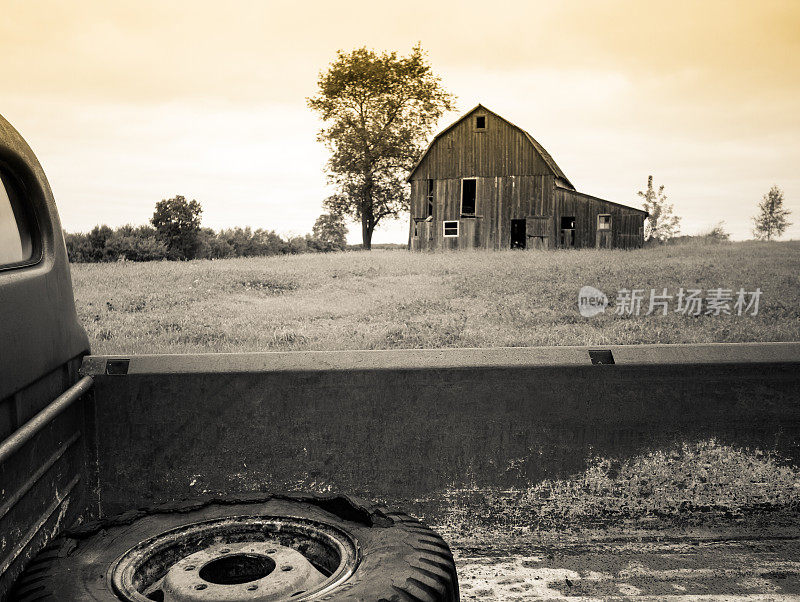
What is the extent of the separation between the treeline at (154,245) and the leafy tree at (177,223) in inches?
5.1


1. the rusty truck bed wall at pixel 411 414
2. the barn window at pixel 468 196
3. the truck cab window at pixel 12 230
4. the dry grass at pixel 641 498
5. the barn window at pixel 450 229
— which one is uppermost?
the barn window at pixel 468 196

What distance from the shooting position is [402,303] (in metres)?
11.0

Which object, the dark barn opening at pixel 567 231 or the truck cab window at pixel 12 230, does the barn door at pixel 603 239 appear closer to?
the dark barn opening at pixel 567 231

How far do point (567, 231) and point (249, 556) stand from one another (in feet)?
85.5

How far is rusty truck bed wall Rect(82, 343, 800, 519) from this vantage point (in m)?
2.34

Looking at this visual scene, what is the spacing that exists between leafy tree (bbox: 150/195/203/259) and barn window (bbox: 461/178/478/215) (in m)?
11.6

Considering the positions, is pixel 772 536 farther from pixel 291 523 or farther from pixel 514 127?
pixel 514 127

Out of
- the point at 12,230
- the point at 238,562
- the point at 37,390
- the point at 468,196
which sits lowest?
the point at 238,562

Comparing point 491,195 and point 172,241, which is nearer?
point 172,241

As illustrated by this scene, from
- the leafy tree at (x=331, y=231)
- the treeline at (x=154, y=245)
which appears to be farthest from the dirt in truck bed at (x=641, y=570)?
the leafy tree at (x=331, y=231)

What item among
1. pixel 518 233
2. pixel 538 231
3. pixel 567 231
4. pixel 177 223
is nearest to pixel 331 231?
pixel 518 233

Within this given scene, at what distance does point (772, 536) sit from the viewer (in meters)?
2.49

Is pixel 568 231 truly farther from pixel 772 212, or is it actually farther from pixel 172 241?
pixel 772 212

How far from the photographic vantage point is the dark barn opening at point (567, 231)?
86.8 feet
